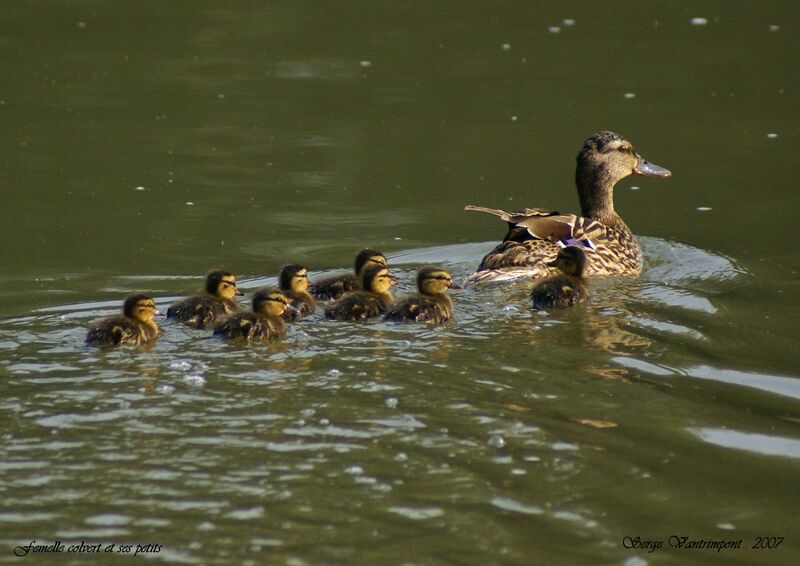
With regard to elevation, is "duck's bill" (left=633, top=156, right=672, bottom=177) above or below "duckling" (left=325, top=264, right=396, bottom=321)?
above

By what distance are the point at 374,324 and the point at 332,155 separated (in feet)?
12.5

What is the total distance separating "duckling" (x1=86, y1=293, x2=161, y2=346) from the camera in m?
5.82

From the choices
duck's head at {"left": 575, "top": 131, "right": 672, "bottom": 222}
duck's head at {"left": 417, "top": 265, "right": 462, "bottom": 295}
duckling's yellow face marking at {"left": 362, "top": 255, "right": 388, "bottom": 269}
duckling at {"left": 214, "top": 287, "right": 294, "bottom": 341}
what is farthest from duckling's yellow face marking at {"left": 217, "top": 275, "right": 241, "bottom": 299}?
duck's head at {"left": 575, "top": 131, "right": 672, "bottom": 222}

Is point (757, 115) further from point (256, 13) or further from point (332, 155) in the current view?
point (256, 13)

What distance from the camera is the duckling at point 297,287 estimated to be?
6.57 meters

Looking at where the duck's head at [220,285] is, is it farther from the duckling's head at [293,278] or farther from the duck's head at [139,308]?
the duck's head at [139,308]

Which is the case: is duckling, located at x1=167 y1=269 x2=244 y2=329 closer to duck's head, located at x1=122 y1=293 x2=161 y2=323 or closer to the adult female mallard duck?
duck's head, located at x1=122 y1=293 x2=161 y2=323

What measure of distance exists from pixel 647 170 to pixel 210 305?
347 centimetres

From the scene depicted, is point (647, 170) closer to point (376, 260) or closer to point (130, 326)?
point (376, 260)

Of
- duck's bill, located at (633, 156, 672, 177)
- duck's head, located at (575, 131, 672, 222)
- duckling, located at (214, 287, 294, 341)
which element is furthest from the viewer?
duck's bill, located at (633, 156, 672, 177)

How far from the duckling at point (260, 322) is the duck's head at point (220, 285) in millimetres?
370

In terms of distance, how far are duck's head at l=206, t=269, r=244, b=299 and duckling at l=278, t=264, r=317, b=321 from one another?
26 centimetres

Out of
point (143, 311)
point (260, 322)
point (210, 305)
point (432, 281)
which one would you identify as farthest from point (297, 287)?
point (143, 311)

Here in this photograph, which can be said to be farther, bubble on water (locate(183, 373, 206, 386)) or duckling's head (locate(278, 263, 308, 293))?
duckling's head (locate(278, 263, 308, 293))
